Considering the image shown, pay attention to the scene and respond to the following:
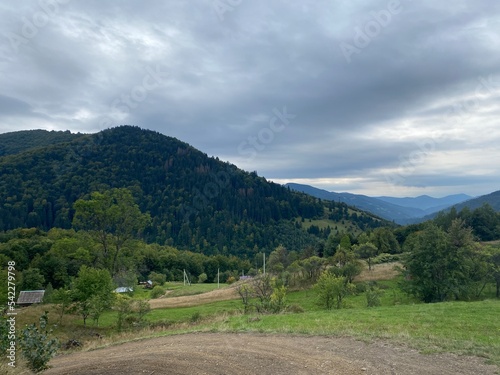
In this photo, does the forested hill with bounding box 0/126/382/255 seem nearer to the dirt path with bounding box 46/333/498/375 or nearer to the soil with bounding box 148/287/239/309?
the soil with bounding box 148/287/239/309

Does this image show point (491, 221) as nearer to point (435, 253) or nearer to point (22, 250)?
point (435, 253)

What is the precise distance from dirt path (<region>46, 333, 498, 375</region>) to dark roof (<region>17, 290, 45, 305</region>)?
41.9m

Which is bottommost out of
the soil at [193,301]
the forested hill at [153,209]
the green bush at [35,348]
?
the soil at [193,301]

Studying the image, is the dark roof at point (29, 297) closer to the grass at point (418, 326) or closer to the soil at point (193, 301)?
the soil at point (193, 301)

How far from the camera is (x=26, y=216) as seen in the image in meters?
141

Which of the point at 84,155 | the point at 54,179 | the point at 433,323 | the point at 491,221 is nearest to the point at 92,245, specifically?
the point at 433,323

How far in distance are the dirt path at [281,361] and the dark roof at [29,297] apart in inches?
1650

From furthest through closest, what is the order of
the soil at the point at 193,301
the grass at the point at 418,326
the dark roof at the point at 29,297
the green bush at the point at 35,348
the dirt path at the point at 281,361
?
the dark roof at the point at 29,297 → the soil at the point at 193,301 → the grass at the point at 418,326 → the dirt path at the point at 281,361 → the green bush at the point at 35,348

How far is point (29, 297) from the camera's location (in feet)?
151

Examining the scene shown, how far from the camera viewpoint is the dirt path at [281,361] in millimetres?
8953

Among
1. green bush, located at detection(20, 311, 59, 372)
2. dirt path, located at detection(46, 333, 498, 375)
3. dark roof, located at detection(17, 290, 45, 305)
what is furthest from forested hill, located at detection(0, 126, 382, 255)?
green bush, located at detection(20, 311, 59, 372)

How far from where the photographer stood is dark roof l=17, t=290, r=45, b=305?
1769 inches

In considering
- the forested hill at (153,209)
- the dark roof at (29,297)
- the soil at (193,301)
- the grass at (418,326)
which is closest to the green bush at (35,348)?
the grass at (418,326)

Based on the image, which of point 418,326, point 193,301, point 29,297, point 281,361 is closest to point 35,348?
point 281,361
